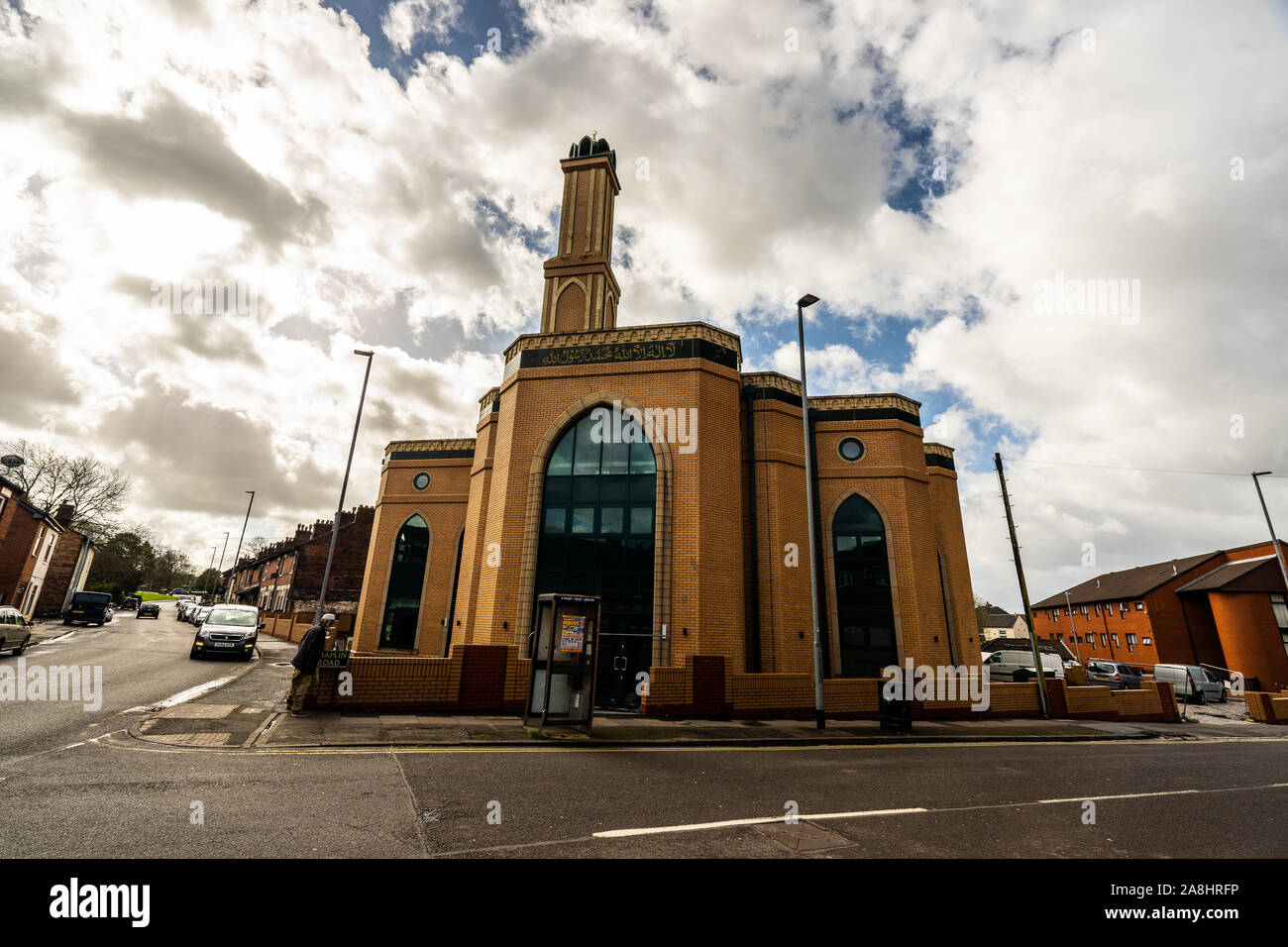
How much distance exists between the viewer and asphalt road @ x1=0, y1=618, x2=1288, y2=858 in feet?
15.0

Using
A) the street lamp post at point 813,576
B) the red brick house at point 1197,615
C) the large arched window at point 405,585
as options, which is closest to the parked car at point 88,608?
the large arched window at point 405,585

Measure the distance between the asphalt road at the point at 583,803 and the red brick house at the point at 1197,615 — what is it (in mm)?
38487

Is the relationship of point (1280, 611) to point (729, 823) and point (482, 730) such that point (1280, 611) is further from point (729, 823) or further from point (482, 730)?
point (482, 730)

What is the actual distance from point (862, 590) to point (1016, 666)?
555 inches

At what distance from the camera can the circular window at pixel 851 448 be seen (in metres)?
21.4

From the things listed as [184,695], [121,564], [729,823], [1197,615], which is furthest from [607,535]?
[121,564]

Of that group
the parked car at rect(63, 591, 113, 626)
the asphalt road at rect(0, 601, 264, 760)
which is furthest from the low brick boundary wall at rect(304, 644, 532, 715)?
the parked car at rect(63, 591, 113, 626)

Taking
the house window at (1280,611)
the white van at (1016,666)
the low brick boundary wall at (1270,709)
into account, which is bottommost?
the low brick boundary wall at (1270,709)

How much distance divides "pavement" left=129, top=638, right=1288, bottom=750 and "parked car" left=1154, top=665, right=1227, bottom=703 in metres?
14.2

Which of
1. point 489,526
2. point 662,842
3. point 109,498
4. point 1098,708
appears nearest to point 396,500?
point 489,526

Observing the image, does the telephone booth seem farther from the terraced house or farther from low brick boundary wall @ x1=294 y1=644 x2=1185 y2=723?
the terraced house

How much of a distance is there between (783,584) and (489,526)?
31.5 ft

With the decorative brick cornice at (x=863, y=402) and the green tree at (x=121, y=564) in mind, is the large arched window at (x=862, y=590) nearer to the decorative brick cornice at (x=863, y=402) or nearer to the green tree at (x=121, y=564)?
the decorative brick cornice at (x=863, y=402)
